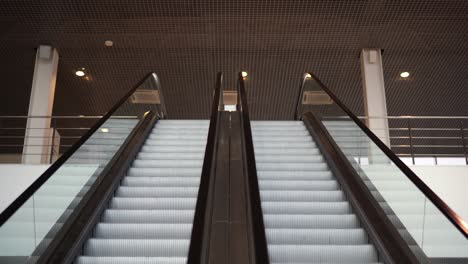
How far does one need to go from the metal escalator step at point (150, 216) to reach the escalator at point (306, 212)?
749 mm

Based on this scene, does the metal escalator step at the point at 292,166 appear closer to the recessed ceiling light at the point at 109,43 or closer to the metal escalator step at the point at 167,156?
the metal escalator step at the point at 167,156

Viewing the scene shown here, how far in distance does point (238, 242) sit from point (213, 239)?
0.19 meters

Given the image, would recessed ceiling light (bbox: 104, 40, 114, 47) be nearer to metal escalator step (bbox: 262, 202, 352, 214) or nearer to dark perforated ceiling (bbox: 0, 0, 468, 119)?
dark perforated ceiling (bbox: 0, 0, 468, 119)

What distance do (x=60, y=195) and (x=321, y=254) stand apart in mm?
2153

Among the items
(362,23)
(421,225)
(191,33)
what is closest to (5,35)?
(191,33)

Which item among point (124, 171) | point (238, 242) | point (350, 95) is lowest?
point (238, 242)

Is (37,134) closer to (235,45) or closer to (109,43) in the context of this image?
(109,43)

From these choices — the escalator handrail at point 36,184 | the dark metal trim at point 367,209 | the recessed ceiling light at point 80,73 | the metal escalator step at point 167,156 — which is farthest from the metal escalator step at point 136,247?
the recessed ceiling light at point 80,73

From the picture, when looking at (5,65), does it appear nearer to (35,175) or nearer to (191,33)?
(191,33)

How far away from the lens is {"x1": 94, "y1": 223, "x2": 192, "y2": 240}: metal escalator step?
15.4 ft

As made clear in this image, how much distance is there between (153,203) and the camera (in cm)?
534

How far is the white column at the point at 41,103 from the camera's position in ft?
36.3

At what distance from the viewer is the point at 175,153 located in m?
7.11

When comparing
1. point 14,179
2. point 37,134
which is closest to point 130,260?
point 14,179
